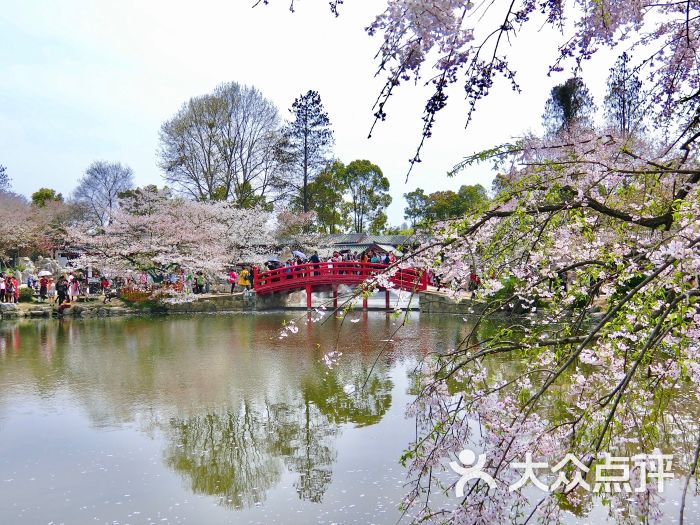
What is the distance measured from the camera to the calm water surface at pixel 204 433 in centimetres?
387

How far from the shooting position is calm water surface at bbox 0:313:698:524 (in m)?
3.87

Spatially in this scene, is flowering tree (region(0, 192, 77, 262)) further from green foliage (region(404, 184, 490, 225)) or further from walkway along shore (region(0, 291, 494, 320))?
green foliage (region(404, 184, 490, 225))

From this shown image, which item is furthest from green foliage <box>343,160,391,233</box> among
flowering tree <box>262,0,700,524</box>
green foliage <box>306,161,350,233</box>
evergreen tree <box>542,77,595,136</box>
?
flowering tree <box>262,0,700,524</box>

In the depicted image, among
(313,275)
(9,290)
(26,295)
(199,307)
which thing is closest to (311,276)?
(313,275)

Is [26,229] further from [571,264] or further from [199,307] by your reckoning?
[571,264]

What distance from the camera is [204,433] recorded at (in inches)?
211

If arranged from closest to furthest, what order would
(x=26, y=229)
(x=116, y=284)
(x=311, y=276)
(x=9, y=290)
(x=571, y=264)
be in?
(x=571, y=264) → (x=9, y=290) → (x=311, y=276) → (x=116, y=284) → (x=26, y=229)

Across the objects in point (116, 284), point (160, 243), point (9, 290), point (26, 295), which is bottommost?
point (26, 295)

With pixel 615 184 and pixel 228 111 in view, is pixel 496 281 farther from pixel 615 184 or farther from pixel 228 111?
pixel 228 111

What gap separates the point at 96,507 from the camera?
12.5 ft

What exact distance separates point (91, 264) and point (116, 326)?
402 cm

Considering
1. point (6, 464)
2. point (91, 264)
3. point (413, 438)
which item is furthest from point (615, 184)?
point (91, 264)

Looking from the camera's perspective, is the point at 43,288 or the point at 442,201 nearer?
the point at 43,288

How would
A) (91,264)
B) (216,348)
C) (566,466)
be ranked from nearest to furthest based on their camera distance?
(566,466) < (216,348) < (91,264)
